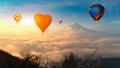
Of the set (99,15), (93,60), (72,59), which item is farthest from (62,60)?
(93,60)

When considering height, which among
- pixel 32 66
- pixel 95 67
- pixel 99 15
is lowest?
pixel 95 67

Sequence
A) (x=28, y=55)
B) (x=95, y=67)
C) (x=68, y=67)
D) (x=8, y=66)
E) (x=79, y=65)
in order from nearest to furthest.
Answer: (x=8, y=66) → (x=28, y=55) → (x=68, y=67) → (x=79, y=65) → (x=95, y=67)

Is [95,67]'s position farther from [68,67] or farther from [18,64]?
[18,64]

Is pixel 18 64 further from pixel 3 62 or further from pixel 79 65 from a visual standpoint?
pixel 79 65

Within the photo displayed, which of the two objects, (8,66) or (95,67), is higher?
(8,66)

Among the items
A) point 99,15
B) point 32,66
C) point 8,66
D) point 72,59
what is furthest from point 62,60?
point 8,66

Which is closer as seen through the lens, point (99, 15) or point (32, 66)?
point (32, 66)

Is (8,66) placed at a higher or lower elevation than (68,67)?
higher

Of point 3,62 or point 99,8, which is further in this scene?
point 99,8

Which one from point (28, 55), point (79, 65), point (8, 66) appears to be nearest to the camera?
point (8, 66)
